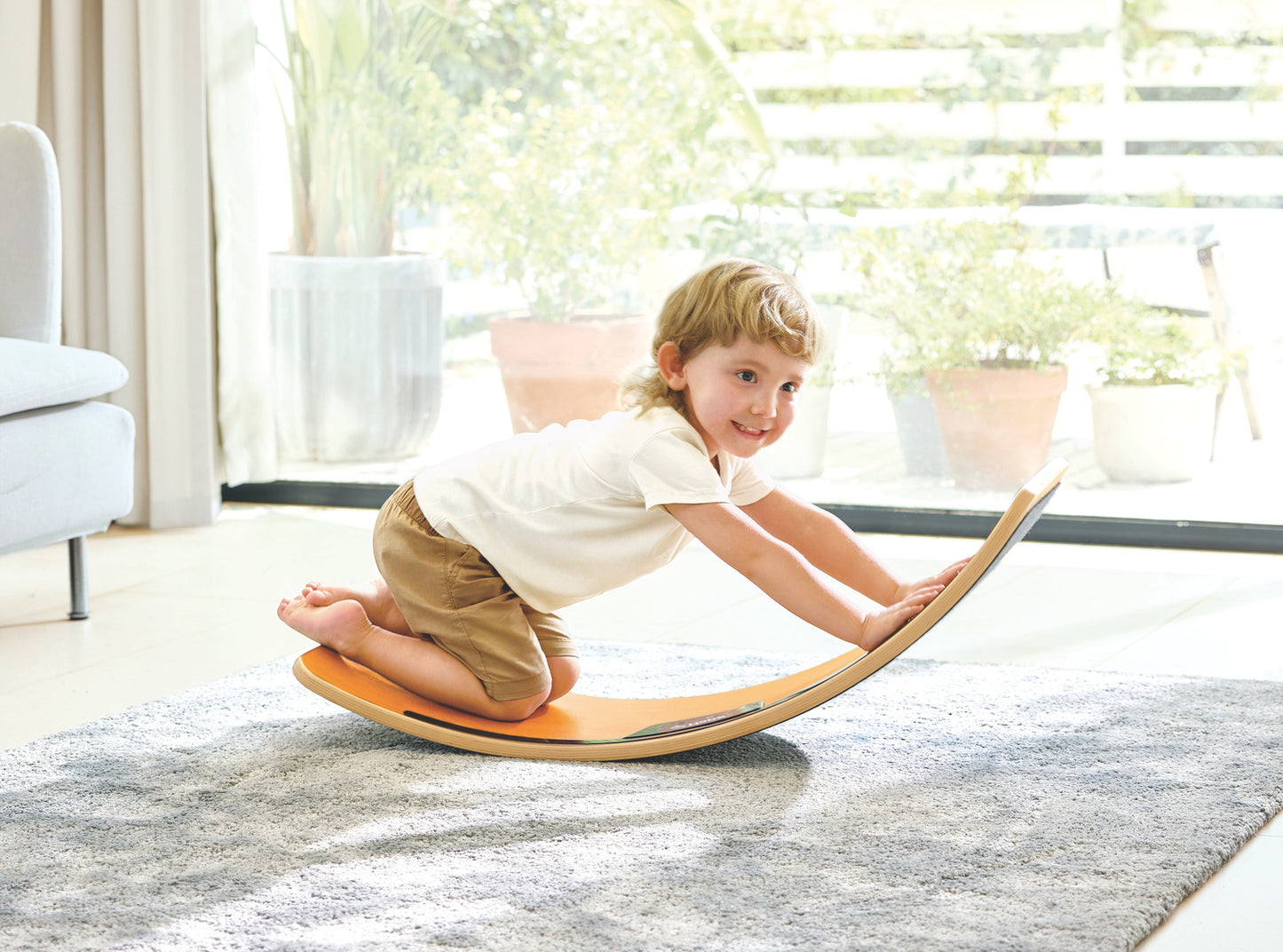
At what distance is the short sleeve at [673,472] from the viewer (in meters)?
1.67

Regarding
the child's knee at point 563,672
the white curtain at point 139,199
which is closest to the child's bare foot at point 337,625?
the child's knee at point 563,672

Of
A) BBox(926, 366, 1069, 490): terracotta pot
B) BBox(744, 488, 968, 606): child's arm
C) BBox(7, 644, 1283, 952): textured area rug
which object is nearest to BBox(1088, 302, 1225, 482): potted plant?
BBox(926, 366, 1069, 490): terracotta pot

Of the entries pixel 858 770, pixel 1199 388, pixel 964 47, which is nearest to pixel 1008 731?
pixel 858 770

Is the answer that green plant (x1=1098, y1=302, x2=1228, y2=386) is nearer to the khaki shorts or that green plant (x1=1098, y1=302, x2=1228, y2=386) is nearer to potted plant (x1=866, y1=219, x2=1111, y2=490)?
potted plant (x1=866, y1=219, x2=1111, y2=490)

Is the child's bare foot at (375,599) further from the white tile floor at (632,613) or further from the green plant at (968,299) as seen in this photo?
the green plant at (968,299)

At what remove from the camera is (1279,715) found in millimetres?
1878

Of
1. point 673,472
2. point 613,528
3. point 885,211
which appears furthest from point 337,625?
point 885,211

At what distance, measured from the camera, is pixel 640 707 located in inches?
73.8

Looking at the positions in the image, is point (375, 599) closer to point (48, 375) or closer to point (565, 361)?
point (48, 375)

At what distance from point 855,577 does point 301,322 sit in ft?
6.86

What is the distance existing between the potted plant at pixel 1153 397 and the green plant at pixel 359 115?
1.54m

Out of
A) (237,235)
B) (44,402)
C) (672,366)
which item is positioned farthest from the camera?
(237,235)

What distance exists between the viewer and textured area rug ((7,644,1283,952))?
127 centimetres

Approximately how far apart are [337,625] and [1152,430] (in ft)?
6.48
